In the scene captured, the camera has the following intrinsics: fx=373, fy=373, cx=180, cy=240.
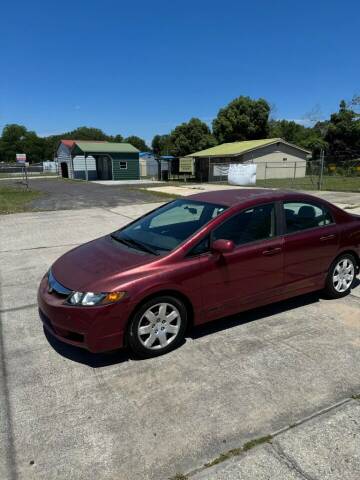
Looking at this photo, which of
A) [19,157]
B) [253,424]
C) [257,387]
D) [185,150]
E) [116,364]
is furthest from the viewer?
[185,150]

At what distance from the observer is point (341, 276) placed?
4816mm

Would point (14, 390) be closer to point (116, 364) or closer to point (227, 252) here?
point (116, 364)

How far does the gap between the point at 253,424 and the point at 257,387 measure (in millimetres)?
450

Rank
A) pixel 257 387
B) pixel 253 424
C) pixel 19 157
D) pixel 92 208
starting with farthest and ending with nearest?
1. pixel 19 157
2. pixel 92 208
3. pixel 257 387
4. pixel 253 424

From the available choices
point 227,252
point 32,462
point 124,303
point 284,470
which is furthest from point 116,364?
point 284,470

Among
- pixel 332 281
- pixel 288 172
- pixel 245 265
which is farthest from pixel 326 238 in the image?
pixel 288 172

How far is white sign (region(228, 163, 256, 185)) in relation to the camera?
29750 mm

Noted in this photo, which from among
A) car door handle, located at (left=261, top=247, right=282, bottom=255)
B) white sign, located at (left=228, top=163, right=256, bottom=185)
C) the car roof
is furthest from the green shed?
car door handle, located at (left=261, top=247, right=282, bottom=255)

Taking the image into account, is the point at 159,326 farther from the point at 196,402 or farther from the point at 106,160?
the point at 106,160

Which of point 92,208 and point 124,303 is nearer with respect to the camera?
point 124,303

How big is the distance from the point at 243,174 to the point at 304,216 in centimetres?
2629

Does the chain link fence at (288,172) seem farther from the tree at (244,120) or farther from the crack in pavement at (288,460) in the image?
the crack in pavement at (288,460)

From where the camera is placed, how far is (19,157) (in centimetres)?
2680

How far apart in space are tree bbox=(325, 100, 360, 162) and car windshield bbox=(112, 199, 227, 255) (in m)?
47.3
